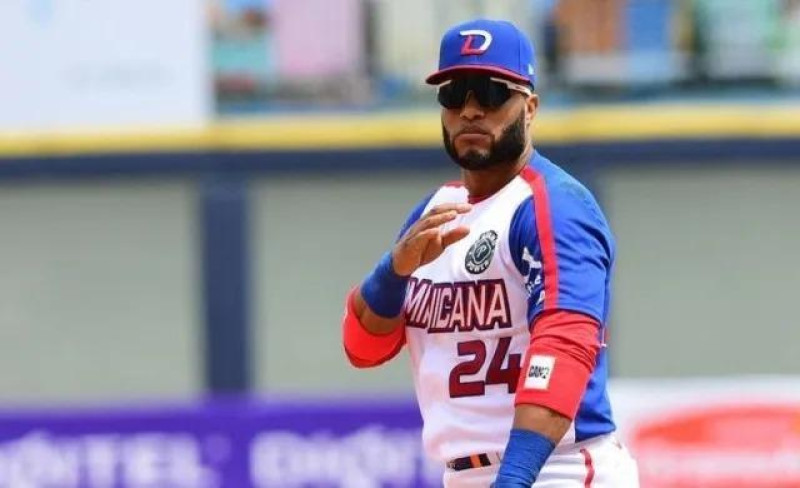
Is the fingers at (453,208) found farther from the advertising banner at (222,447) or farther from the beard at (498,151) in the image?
the advertising banner at (222,447)

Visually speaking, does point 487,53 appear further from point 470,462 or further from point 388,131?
point 388,131

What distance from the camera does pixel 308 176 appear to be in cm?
1091

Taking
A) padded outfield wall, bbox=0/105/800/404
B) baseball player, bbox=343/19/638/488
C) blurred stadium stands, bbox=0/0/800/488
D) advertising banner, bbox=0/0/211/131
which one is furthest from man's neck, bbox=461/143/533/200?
advertising banner, bbox=0/0/211/131

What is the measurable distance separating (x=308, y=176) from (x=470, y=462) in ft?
22.2

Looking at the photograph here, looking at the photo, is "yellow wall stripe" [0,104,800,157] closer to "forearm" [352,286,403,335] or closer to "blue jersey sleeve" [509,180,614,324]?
"forearm" [352,286,403,335]

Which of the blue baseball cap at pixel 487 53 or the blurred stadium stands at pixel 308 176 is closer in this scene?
the blue baseball cap at pixel 487 53

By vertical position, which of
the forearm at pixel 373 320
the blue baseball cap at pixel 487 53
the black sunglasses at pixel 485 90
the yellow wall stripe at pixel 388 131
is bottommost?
the forearm at pixel 373 320

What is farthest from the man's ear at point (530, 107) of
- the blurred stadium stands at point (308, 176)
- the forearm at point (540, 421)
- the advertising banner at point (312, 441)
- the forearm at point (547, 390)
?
the blurred stadium stands at point (308, 176)

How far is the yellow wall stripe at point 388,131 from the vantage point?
34.9 feet

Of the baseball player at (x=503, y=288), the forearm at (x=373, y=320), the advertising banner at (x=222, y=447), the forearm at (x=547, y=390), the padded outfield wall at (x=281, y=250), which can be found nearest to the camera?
the forearm at (x=547, y=390)

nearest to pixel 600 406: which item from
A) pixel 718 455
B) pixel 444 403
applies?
pixel 444 403

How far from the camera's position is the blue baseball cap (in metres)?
Answer: 4.06

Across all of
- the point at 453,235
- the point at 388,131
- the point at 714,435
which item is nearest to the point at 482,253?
the point at 453,235

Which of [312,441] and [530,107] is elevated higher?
[530,107]
